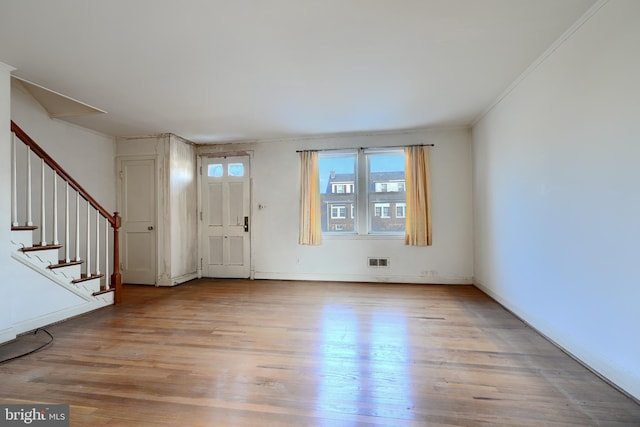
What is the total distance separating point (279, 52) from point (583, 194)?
2.63 metres

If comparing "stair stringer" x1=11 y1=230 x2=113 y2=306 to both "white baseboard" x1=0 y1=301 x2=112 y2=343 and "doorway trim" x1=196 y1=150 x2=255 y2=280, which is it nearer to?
"white baseboard" x1=0 y1=301 x2=112 y2=343

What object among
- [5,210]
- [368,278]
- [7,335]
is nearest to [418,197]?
[368,278]

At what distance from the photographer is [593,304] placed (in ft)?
6.48

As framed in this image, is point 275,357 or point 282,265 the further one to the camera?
point 282,265

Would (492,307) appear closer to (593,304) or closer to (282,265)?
(593,304)

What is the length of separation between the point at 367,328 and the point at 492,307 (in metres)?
1.75

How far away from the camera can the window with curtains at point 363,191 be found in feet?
15.9

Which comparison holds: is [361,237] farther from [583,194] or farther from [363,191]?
[583,194]

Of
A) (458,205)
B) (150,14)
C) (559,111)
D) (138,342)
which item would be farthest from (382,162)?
(138,342)

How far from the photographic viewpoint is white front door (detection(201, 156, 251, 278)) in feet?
17.1

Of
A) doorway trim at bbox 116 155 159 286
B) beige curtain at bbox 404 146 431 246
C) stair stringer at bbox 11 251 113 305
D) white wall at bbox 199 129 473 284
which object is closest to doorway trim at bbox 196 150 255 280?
white wall at bbox 199 129 473 284

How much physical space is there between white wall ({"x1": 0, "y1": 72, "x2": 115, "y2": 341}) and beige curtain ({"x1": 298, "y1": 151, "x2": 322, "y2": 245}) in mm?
Answer: 3139

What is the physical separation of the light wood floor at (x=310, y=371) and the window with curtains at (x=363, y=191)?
179cm

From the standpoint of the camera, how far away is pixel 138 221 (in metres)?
4.88
